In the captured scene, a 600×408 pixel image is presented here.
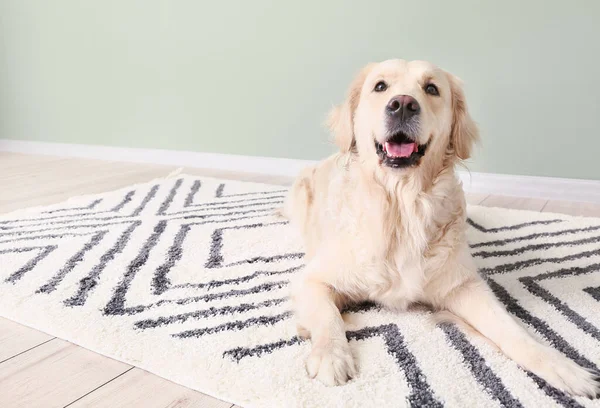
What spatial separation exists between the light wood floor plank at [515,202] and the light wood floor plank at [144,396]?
2.00 meters

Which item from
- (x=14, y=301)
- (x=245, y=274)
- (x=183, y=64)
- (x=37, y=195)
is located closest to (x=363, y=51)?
(x=183, y=64)

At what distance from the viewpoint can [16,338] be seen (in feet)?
4.08

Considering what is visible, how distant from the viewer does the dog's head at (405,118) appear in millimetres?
1286

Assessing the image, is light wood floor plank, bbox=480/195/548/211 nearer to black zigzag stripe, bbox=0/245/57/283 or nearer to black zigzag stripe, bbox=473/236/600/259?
black zigzag stripe, bbox=473/236/600/259

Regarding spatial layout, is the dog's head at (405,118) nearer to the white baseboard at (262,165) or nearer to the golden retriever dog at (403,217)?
the golden retriever dog at (403,217)

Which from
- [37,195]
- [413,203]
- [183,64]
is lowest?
[37,195]

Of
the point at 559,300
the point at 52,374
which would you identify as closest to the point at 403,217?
the point at 559,300

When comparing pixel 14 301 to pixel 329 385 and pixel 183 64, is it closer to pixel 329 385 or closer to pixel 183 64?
pixel 329 385

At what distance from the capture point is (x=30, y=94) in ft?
16.2

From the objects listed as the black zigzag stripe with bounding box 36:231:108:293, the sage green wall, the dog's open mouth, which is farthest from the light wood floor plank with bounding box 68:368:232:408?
the sage green wall

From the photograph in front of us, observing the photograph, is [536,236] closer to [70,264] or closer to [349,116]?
[349,116]

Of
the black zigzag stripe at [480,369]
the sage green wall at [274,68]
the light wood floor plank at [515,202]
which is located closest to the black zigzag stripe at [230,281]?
the black zigzag stripe at [480,369]

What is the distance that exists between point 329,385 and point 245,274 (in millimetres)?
685

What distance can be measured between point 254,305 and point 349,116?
2.03 feet
